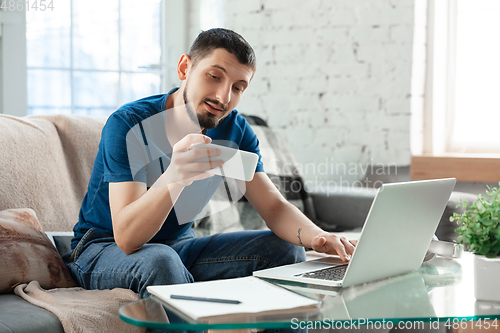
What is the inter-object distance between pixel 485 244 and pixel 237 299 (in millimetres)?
444

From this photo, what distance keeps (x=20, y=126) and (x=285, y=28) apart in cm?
164

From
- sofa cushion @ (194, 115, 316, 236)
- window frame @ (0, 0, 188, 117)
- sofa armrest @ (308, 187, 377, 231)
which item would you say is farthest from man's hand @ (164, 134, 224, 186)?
window frame @ (0, 0, 188, 117)

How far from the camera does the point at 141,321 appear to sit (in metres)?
0.70

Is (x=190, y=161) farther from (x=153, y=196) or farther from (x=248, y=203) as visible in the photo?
(x=248, y=203)

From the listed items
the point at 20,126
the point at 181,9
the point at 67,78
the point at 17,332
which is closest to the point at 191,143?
the point at 17,332

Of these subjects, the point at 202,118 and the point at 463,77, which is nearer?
the point at 202,118

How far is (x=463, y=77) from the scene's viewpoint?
258 cm

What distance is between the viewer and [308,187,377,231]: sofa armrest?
217 cm

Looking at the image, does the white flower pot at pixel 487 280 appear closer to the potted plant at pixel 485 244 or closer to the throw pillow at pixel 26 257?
the potted plant at pixel 485 244

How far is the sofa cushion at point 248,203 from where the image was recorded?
76.3 inches

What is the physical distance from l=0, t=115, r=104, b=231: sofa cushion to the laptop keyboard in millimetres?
847

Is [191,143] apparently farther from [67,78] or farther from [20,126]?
[67,78]

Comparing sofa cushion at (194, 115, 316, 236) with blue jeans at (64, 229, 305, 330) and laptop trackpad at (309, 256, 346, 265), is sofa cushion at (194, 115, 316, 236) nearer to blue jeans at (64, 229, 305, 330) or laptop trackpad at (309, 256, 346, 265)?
blue jeans at (64, 229, 305, 330)

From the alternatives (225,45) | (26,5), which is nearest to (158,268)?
(225,45)
